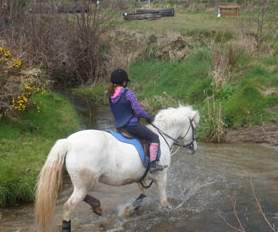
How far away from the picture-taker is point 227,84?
2086 cm

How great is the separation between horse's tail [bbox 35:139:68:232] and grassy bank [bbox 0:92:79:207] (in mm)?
2200

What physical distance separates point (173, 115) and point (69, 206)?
9.16 feet

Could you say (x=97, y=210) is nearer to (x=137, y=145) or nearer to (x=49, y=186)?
(x=49, y=186)

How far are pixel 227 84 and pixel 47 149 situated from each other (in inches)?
356

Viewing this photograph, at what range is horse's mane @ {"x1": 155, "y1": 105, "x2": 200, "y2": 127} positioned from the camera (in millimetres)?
10719

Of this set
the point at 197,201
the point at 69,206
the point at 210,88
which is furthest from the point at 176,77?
the point at 69,206

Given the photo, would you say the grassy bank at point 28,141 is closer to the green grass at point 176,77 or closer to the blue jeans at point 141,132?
the blue jeans at point 141,132

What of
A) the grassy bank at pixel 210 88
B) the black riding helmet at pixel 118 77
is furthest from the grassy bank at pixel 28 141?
the grassy bank at pixel 210 88

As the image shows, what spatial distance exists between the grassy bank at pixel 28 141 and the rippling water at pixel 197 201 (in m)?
0.43

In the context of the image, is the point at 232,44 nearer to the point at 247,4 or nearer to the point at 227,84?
the point at 227,84

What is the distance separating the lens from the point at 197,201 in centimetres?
1134

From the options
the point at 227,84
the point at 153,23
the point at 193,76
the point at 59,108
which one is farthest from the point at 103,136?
the point at 153,23

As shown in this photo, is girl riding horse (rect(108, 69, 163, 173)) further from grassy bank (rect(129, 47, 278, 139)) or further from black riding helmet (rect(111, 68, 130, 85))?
grassy bank (rect(129, 47, 278, 139))

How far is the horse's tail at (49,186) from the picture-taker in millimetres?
8969
